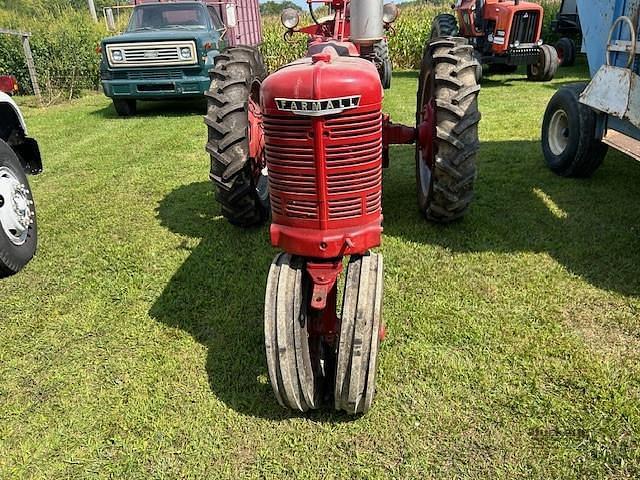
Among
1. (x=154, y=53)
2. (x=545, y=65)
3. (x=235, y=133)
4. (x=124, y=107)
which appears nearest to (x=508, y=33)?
(x=545, y=65)

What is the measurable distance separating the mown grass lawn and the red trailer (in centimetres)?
675

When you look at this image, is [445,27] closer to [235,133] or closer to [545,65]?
[545,65]

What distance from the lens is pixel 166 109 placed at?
10.9 m

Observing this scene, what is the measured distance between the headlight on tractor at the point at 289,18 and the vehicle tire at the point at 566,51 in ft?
33.2

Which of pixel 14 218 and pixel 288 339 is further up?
pixel 288 339

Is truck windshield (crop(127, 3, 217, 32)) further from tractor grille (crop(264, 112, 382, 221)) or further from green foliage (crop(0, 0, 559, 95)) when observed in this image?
tractor grille (crop(264, 112, 382, 221))

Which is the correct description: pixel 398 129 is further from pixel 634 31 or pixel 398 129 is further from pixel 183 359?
pixel 183 359

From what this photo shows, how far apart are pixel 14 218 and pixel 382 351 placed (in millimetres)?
2980

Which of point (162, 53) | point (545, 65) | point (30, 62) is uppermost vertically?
point (162, 53)

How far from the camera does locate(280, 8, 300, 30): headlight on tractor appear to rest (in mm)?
6336

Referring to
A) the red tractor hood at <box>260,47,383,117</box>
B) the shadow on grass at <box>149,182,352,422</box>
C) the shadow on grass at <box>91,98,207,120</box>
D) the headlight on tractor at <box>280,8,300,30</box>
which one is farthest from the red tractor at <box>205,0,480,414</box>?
the shadow on grass at <box>91,98,207,120</box>

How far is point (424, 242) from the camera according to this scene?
168 inches

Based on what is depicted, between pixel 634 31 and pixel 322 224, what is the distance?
309 centimetres

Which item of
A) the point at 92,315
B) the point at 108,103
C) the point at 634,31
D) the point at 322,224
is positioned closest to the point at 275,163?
the point at 322,224
